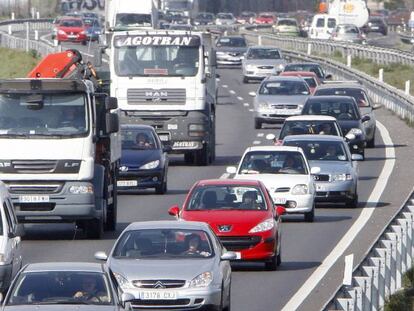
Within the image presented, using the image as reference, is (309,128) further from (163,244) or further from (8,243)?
(163,244)

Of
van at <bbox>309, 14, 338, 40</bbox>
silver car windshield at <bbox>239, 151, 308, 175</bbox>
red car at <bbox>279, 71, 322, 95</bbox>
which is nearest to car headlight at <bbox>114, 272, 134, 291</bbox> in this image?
silver car windshield at <bbox>239, 151, 308, 175</bbox>

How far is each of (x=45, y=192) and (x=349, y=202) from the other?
27.7 ft

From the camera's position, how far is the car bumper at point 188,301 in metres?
16.7

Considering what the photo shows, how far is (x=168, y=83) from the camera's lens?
38938mm

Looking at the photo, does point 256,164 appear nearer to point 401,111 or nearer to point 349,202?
point 349,202

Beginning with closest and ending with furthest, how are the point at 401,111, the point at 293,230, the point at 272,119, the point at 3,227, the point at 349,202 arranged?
the point at 3,227 → the point at 293,230 → the point at 349,202 → the point at 272,119 → the point at 401,111

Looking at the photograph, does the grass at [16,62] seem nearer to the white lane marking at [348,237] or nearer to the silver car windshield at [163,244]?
the white lane marking at [348,237]

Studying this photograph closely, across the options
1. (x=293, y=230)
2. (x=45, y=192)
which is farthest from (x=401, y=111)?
(x=45, y=192)

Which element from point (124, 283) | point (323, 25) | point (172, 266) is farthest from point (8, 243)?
point (323, 25)

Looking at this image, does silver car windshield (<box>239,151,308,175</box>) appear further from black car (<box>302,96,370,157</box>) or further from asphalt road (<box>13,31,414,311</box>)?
black car (<box>302,96,370,157</box>)

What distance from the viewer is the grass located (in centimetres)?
7738

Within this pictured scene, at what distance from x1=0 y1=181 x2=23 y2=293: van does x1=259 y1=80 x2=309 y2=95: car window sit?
102ft

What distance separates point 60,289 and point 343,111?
3006 centimetres

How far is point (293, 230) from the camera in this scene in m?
28.1
